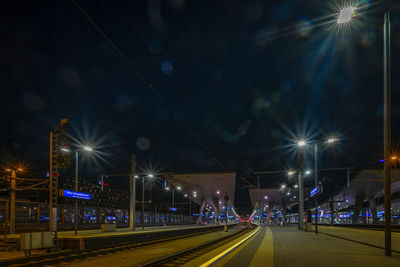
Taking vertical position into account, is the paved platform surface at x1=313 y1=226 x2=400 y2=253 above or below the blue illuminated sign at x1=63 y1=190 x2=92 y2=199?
below

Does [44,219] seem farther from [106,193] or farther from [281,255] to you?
[106,193]

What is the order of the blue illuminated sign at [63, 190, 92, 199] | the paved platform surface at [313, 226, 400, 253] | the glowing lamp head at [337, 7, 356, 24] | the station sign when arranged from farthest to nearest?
1. the blue illuminated sign at [63, 190, 92, 199]
2. the station sign
3. the paved platform surface at [313, 226, 400, 253]
4. the glowing lamp head at [337, 7, 356, 24]

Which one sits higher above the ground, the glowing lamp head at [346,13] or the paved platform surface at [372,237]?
the glowing lamp head at [346,13]

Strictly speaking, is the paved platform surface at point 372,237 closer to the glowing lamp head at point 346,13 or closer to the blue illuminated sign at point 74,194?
the glowing lamp head at point 346,13

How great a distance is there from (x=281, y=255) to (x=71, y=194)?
612 inches

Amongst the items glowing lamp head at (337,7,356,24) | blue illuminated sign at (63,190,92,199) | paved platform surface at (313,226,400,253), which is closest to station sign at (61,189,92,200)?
blue illuminated sign at (63,190,92,199)

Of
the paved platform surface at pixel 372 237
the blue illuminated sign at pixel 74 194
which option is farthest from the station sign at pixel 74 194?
the paved platform surface at pixel 372 237

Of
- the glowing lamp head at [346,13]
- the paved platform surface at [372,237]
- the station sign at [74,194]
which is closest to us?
the glowing lamp head at [346,13]

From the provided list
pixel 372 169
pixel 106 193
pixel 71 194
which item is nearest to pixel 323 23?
pixel 71 194

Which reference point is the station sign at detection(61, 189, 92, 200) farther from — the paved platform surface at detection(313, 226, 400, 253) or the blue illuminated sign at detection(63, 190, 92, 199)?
the paved platform surface at detection(313, 226, 400, 253)

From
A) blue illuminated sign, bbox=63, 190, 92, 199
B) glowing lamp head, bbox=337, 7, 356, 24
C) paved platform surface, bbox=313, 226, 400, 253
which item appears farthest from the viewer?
blue illuminated sign, bbox=63, 190, 92, 199

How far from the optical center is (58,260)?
1255cm

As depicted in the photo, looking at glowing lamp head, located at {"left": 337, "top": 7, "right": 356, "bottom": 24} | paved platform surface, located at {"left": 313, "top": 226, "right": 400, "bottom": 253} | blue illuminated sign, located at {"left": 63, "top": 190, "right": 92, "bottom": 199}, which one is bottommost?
paved platform surface, located at {"left": 313, "top": 226, "right": 400, "bottom": 253}

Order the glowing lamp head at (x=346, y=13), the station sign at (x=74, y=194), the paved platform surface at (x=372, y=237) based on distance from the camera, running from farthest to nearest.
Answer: the station sign at (x=74, y=194)
the paved platform surface at (x=372, y=237)
the glowing lamp head at (x=346, y=13)
